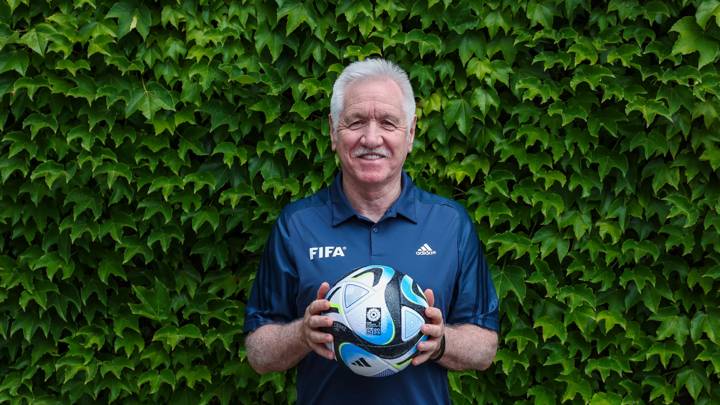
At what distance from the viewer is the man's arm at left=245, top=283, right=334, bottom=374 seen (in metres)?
2.57

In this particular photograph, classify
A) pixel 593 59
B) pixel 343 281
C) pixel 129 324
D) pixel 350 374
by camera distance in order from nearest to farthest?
pixel 343 281 < pixel 350 374 < pixel 593 59 < pixel 129 324

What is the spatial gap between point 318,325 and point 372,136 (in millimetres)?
721

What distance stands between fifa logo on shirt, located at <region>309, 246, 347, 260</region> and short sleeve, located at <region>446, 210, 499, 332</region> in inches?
18.1

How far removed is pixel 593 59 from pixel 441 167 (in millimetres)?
907

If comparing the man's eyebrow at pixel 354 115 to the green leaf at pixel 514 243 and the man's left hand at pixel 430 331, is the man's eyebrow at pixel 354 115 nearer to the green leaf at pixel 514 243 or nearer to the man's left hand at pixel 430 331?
the man's left hand at pixel 430 331

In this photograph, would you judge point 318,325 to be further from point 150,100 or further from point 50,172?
point 50,172

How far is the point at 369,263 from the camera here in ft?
9.39

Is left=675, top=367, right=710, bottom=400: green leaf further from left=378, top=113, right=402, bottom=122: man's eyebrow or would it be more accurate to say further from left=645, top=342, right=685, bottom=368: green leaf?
left=378, top=113, right=402, bottom=122: man's eyebrow

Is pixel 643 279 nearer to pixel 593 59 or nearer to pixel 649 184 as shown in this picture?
pixel 649 184

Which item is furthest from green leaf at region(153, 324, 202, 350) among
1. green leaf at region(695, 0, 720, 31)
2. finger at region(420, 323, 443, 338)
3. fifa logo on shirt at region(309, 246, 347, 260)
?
green leaf at region(695, 0, 720, 31)

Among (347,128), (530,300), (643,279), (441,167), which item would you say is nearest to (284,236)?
(347,128)

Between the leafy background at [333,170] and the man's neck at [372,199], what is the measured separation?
1038 millimetres

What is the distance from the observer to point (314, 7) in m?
4.03

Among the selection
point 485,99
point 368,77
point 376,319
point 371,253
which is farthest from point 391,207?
point 485,99
